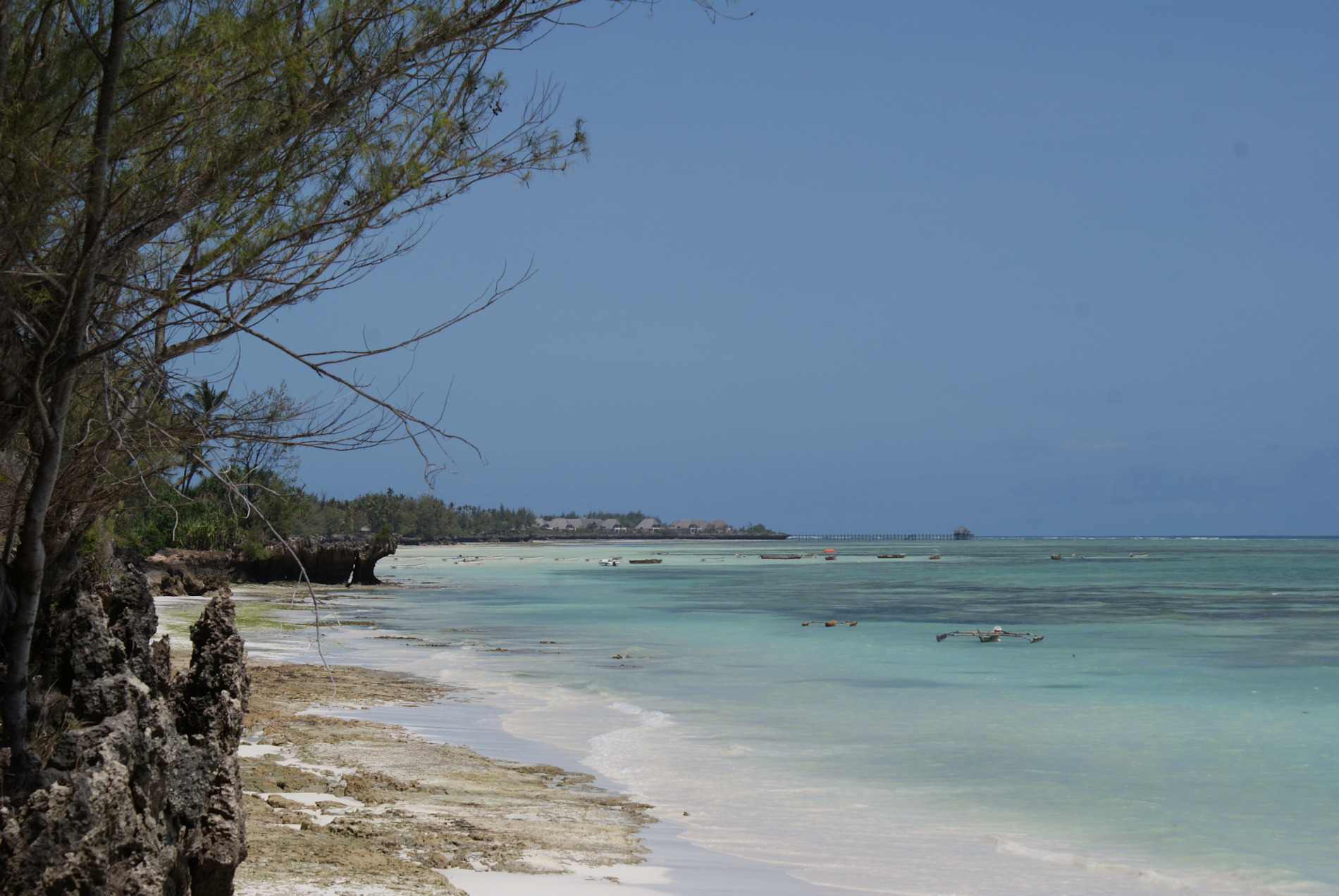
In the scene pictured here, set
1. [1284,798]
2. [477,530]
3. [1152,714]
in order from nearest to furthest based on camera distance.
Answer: [1284,798] < [1152,714] < [477,530]

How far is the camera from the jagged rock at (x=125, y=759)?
3145 millimetres

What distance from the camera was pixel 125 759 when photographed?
11.1 ft

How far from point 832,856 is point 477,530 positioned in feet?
535

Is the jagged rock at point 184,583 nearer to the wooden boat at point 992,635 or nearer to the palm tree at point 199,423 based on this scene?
the wooden boat at point 992,635

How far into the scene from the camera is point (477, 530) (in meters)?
166

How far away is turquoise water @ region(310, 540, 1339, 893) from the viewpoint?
23.7ft

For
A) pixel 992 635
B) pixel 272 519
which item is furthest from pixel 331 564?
pixel 992 635

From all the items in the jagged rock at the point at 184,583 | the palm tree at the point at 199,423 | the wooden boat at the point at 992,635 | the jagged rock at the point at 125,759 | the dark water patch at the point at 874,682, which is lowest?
the dark water patch at the point at 874,682

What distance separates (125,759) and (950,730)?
410 inches

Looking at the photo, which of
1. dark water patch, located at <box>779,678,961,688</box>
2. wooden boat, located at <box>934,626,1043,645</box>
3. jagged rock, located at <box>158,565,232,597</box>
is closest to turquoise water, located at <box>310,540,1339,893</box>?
dark water patch, located at <box>779,678,961,688</box>

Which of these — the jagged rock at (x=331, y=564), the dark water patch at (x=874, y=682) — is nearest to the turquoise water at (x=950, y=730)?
the dark water patch at (x=874, y=682)

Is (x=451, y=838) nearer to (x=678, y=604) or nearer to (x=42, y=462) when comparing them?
(x=42, y=462)

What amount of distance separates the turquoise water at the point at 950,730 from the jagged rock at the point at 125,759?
3571mm

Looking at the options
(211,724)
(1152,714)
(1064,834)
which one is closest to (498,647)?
(1152,714)
